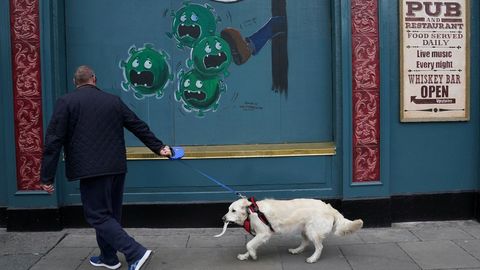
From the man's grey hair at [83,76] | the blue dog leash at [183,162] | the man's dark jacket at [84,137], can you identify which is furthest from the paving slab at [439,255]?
the man's grey hair at [83,76]

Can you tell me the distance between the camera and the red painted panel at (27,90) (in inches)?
238

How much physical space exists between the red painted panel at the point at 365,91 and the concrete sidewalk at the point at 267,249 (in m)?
0.77

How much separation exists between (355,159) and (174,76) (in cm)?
226

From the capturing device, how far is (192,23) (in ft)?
21.0

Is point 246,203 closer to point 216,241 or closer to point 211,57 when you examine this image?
point 216,241

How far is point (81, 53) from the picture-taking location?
6.38m

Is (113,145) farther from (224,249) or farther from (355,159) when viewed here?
(355,159)

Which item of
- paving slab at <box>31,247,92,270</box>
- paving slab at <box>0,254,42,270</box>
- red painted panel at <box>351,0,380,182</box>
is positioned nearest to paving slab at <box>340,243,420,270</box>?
red painted panel at <box>351,0,380,182</box>

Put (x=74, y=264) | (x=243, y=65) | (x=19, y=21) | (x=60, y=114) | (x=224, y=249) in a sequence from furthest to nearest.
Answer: (x=243, y=65), (x=19, y=21), (x=224, y=249), (x=74, y=264), (x=60, y=114)

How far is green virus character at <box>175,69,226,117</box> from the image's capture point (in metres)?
6.44

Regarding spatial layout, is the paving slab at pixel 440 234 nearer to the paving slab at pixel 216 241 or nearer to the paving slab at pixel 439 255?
the paving slab at pixel 439 255

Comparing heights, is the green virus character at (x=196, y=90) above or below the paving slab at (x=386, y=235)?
above

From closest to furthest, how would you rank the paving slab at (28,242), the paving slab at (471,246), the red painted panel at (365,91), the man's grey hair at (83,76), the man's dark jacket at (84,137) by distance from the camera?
the man's dark jacket at (84,137)
the man's grey hair at (83,76)
the paving slab at (471,246)
the paving slab at (28,242)
the red painted panel at (365,91)

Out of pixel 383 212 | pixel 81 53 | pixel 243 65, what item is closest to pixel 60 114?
pixel 81 53
